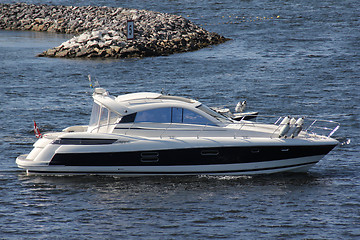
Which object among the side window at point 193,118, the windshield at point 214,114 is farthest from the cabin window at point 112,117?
the windshield at point 214,114

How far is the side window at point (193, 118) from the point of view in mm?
18859

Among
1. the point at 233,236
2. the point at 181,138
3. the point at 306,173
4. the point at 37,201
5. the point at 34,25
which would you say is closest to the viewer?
the point at 233,236

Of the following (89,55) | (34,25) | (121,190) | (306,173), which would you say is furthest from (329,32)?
(121,190)

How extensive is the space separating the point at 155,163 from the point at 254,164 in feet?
10.8

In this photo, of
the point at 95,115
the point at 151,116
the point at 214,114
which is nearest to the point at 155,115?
the point at 151,116

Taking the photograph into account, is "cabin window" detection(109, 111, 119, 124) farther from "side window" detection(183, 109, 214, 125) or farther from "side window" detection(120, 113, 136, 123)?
"side window" detection(183, 109, 214, 125)

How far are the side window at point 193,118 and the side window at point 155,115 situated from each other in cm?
56

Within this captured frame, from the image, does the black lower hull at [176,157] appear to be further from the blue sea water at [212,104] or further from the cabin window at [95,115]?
the cabin window at [95,115]

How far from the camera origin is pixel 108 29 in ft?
161

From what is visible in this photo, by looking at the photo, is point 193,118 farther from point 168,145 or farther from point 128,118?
point 128,118

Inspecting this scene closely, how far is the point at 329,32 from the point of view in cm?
5509

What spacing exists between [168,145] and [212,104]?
12.5 meters

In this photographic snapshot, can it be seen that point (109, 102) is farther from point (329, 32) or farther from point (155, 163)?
point (329, 32)

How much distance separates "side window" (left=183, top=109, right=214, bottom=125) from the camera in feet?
61.9
